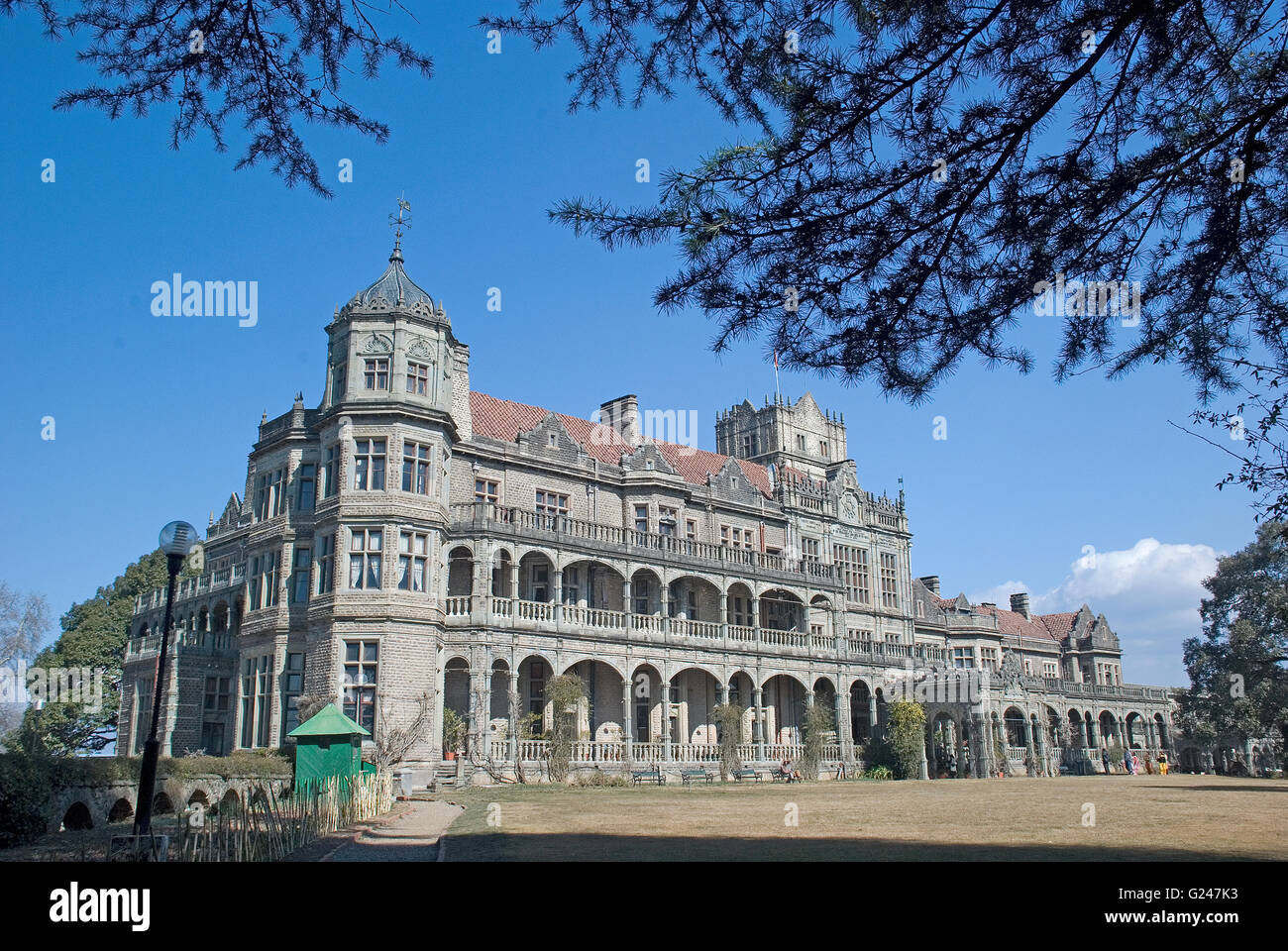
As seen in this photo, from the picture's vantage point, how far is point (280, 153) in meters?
8.67

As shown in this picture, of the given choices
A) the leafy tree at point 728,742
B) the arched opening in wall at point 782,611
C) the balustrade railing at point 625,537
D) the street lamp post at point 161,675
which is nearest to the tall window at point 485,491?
the balustrade railing at point 625,537

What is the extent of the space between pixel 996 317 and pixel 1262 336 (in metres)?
2.14

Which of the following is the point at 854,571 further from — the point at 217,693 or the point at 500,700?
the point at 217,693

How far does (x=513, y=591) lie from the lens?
34.3m

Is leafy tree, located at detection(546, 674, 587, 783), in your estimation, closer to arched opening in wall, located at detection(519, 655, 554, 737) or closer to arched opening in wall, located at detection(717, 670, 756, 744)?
arched opening in wall, located at detection(519, 655, 554, 737)

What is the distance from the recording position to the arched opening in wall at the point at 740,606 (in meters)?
43.9

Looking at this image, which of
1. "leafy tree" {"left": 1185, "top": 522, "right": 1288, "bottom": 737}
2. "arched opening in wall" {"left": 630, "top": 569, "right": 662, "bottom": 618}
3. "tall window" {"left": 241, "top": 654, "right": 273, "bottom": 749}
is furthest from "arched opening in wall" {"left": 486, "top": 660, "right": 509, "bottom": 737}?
"leafy tree" {"left": 1185, "top": 522, "right": 1288, "bottom": 737}

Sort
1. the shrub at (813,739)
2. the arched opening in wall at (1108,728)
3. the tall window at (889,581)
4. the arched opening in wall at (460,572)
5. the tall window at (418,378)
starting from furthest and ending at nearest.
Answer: the arched opening in wall at (1108,728) < the tall window at (889,581) < the shrub at (813,739) < the arched opening in wall at (460,572) < the tall window at (418,378)

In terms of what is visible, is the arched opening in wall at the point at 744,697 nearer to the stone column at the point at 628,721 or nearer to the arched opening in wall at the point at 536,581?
the stone column at the point at 628,721

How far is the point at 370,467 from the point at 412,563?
3.41 metres

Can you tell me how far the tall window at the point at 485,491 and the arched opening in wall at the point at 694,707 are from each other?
969cm

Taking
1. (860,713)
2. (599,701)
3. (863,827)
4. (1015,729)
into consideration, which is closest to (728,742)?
(599,701)

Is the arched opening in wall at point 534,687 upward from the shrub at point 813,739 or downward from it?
upward
